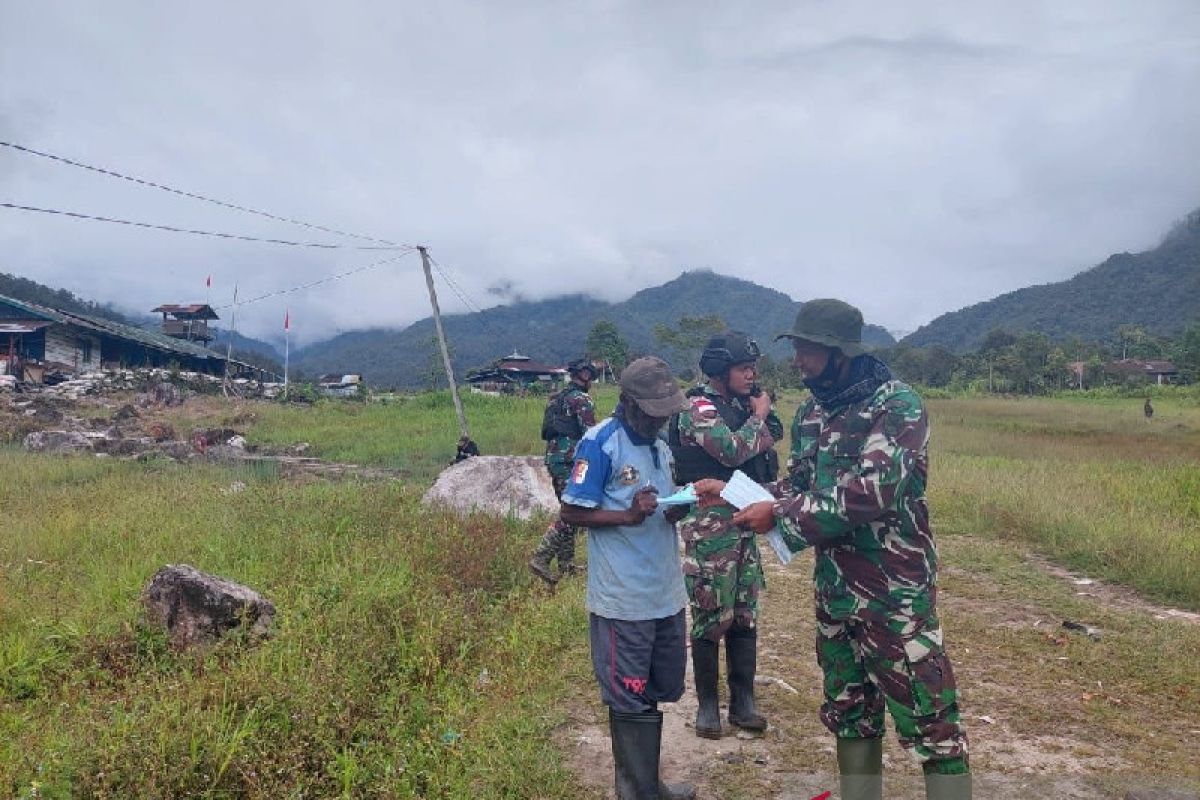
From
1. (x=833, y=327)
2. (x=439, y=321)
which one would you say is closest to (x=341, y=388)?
(x=439, y=321)

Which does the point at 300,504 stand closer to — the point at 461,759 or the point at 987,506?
the point at 461,759

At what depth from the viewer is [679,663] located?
303 cm

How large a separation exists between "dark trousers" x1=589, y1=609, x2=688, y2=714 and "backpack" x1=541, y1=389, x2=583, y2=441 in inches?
133

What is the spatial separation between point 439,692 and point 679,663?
59.8 inches

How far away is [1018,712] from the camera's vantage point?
3979 mm

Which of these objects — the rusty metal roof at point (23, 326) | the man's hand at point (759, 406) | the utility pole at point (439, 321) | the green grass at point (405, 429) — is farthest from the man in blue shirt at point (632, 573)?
the rusty metal roof at point (23, 326)

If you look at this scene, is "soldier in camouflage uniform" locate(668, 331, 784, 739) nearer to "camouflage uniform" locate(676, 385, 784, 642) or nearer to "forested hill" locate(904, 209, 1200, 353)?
"camouflage uniform" locate(676, 385, 784, 642)

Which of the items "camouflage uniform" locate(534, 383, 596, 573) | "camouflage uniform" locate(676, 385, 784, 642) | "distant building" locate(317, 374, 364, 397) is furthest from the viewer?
"distant building" locate(317, 374, 364, 397)

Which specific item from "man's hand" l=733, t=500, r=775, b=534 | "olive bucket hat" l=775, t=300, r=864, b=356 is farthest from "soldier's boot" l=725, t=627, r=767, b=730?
"olive bucket hat" l=775, t=300, r=864, b=356

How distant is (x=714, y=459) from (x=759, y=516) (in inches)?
31.5

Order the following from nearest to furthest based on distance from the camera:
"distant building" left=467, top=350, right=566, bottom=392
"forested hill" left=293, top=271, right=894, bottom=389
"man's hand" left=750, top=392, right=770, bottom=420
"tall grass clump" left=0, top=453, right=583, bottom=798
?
"tall grass clump" left=0, top=453, right=583, bottom=798 < "man's hand" left=750, top=392, right=770, bottom=420 < "distant building" left=467, top=350, right=566, bottom=392 < "forested hill" left=293, top=271, right=894, bottom=389

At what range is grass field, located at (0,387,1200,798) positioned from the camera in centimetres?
311

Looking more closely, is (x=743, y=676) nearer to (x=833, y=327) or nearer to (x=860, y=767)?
(x=860, y=767)

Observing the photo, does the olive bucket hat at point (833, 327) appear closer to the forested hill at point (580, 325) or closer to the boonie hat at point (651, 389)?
the boonie hat at point (651, 389)
